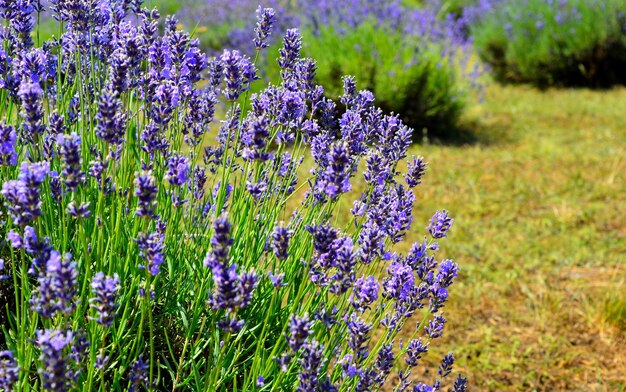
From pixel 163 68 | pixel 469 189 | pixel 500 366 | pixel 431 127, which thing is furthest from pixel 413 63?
pixel 163 68

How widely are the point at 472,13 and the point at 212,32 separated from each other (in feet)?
15.4

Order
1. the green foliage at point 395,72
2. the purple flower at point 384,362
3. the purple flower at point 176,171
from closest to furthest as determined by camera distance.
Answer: the purple flower at point 176,171 < the purple flower at point 384,362 < the green foliage at point 395,72

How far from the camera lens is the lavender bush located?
5.26 ft

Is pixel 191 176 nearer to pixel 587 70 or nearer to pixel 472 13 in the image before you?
pixel 587 70

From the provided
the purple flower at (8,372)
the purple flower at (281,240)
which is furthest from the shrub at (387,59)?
the purple flower at (8,372)

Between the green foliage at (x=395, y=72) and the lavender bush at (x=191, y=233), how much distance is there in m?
4.50

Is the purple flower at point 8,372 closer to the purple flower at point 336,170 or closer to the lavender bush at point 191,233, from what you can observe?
the lavender bush at point 191,233

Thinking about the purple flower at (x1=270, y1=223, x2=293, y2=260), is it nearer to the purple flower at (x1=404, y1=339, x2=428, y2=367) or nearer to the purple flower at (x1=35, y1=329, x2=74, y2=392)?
the purple flower at (x1=35, y1=329, x2=74, y2=392)

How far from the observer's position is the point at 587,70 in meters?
9.45

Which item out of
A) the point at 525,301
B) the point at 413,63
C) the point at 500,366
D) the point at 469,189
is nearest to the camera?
the point at 500,366

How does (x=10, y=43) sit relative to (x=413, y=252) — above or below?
above

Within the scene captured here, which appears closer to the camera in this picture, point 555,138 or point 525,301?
point 525,301

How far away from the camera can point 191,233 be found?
81.5 inches

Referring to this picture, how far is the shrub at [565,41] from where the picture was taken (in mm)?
8961
